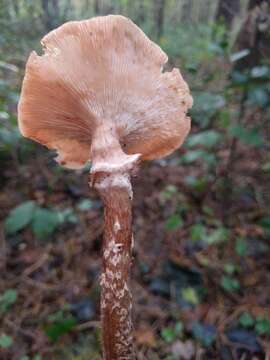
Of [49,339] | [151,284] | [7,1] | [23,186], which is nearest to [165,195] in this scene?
[151,284]

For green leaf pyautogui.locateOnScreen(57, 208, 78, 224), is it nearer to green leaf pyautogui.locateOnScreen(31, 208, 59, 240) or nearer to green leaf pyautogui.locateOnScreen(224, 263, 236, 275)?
green leaf pyautogui.locateOnScreen(31, 208, 59, 240)

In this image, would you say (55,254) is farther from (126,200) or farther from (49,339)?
(126,200)

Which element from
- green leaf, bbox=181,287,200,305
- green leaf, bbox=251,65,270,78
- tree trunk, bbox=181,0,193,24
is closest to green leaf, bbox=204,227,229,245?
green leaf, bbox=181,287,200,305

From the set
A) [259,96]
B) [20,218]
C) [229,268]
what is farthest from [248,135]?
[20,218]

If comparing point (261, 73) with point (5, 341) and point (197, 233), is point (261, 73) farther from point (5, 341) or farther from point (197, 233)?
point (5, 341)

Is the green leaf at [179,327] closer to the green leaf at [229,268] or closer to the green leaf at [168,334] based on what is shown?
the green leaf at [168,334]

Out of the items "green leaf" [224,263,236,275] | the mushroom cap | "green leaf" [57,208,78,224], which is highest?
the mushroom cap

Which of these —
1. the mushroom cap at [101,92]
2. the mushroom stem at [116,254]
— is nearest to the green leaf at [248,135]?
the mushroom cap at [101,92]
